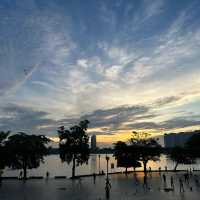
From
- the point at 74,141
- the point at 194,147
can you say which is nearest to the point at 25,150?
the point at 74,141

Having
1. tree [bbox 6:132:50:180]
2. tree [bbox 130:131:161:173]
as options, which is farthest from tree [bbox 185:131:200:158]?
tree [bbox 6:132:50:180]

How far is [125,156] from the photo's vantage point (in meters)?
88.9

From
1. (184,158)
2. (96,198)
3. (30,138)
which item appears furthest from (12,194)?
(184,158)

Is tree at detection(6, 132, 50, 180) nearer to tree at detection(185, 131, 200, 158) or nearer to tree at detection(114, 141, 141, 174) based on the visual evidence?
tree at detection(114, 141, 141, 174)

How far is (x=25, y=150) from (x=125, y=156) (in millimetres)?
33766

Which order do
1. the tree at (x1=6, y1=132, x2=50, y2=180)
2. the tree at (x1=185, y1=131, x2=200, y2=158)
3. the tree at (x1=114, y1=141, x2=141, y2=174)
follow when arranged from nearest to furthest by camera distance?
the tree at (x1=6, y1=132, x2=50, y2=180) → the tree at (x1=114, y1=141, x2=141, y2=174) → the tree at (x1=185, y1=131, x2=200, y2=158)

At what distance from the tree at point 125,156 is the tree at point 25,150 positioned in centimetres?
2791

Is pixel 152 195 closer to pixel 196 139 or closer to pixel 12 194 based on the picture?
pixel 12 194

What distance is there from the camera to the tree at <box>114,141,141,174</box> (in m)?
87.4

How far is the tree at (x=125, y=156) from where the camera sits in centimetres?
8744

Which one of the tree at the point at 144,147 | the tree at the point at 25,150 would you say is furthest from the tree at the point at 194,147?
the tree at the point at 25,150

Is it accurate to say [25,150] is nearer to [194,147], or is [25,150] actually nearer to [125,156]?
[125,156]

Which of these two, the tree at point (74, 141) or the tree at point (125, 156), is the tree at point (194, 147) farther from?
the tree at point (74, 141)

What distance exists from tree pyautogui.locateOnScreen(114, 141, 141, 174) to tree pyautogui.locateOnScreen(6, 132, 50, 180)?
91.6 feet
